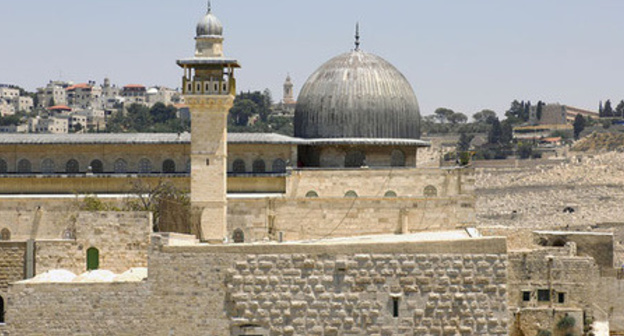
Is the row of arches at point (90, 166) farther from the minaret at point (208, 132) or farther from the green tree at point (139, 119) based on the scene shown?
the green tree at point (139, 119)

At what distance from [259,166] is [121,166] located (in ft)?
13.3

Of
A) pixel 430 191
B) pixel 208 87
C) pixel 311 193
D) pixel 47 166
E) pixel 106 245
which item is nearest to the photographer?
pixel 106 245

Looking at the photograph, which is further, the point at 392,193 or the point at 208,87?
the point at 392,193

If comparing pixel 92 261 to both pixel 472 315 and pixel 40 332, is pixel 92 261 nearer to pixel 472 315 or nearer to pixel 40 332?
pixel 40 332

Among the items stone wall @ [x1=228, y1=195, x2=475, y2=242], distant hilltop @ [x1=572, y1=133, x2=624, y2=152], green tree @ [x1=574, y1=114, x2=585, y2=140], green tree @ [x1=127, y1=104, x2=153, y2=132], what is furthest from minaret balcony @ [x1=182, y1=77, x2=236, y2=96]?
green tree @ [x1=574, y1=114, x2=585, y2=140]

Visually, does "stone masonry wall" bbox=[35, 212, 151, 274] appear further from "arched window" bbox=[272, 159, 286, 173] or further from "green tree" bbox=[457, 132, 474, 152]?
"green tree" bbox=[457, 132, 474, 152]

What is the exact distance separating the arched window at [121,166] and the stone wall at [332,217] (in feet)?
16.7

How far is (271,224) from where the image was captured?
3162 centimetres

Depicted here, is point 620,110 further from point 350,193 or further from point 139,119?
point 350,193

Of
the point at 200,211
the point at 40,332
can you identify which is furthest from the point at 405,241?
the point at 200,211

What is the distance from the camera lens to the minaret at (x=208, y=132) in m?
28.7

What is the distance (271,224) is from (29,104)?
142961 mm

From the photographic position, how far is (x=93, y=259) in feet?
81.9

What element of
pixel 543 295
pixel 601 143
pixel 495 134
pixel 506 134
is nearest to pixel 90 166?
pixel 543 295
